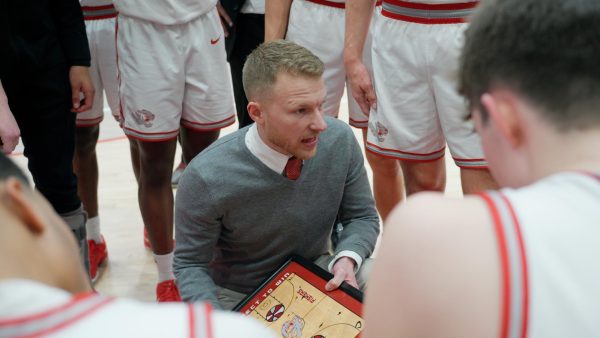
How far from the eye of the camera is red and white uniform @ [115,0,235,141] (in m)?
2.60

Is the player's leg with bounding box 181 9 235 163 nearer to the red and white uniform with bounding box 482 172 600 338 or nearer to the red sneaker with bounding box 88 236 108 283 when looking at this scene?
the red sneaker with bounding box 88 236 108 283

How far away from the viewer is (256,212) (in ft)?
6.77

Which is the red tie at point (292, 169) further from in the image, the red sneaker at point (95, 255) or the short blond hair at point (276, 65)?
the red sneaker at point (95, 255)

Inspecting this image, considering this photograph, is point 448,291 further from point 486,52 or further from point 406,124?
point 406,124

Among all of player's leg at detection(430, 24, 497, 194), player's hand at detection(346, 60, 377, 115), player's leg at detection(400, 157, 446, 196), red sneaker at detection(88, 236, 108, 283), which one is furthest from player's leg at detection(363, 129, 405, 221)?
red sneaker at detection(88, 236, 108, 283)

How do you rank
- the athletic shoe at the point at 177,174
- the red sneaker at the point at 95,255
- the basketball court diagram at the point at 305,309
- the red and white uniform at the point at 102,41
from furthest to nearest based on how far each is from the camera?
the athletic shoe at the point at 177,174 → the red sneaker at the point at 95,255 → the red and white uniform at the point at 102,41 → the basketball court diagram at the point at 305,309

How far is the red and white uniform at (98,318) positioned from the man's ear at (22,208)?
2.7 inches

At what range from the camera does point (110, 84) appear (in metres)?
2.91

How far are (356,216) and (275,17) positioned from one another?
0.94m

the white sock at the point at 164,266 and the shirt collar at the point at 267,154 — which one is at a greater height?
the shirt collar at the point at 267,154

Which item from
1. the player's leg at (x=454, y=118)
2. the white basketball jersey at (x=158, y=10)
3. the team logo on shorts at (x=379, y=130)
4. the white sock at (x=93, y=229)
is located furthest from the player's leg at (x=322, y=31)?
the white sock at (x=93, y=229)

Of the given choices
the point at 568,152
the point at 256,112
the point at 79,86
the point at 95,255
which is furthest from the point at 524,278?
the point at 95,255

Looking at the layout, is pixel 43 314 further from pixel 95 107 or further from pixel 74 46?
pixel 95 107

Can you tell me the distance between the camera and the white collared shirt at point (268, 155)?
205cm
